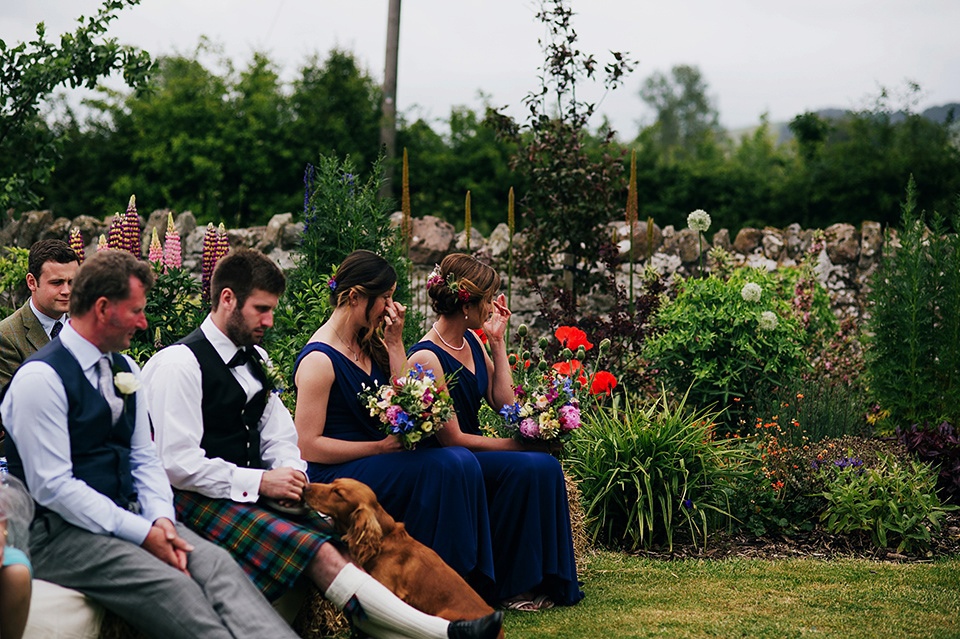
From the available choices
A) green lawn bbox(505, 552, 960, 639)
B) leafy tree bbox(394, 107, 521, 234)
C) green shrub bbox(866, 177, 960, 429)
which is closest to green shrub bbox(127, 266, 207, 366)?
green lawn bbox(505, 552, 960, 639)

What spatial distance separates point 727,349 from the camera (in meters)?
6.88

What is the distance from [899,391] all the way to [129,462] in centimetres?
571

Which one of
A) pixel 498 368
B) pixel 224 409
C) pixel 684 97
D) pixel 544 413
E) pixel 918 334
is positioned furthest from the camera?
pixel 684 97

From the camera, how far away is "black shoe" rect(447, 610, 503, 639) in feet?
10.9

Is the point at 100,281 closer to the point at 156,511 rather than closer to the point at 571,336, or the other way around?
the point at 156,511

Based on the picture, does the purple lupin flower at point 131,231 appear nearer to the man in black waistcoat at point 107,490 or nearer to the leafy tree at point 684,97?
the man in black waistcoat at point 107,490

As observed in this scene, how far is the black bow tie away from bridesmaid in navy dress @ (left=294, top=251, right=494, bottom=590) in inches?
18.1

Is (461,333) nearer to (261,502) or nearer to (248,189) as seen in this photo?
(261,502)

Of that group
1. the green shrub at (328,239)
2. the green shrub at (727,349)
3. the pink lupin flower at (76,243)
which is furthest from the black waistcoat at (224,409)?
the green shrub at (727,349)

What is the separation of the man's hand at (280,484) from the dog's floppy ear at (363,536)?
0.82ft

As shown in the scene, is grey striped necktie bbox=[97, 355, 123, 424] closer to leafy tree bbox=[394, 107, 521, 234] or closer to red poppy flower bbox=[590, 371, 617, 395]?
red poppy flower bbox=[590, 371, 617, 395]

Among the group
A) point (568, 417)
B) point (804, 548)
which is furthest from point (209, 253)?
point (804, 548)

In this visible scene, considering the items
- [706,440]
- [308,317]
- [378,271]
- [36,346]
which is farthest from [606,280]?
[36,346]

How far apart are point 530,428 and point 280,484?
1.37 metres
